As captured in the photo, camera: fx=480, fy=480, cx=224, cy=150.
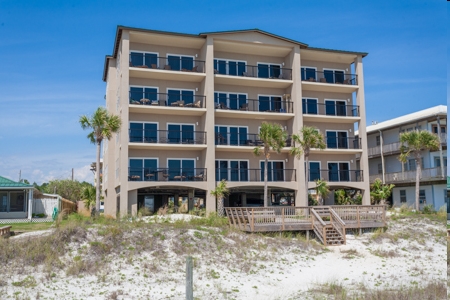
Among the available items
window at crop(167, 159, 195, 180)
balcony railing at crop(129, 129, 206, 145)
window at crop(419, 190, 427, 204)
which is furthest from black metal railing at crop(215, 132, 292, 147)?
window at crop(419, 190, 427, 204)

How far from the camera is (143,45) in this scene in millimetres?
33625

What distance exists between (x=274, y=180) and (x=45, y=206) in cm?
1827

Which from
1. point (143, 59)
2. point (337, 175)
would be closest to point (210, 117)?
point (143, 59)

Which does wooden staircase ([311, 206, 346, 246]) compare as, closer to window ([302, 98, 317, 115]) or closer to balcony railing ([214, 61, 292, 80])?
window ([302, 98, 317, 115])

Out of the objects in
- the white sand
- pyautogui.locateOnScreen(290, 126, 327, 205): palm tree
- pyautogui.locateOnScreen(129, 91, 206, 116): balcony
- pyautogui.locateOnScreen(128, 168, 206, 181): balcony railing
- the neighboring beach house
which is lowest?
the white sand

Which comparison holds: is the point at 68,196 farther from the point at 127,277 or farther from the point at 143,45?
the point at 127,277

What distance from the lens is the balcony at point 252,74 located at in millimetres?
34500

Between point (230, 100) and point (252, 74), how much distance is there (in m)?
2.71

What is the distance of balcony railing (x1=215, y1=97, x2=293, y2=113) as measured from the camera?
34750mm

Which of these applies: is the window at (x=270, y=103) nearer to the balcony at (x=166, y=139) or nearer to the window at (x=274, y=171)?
the window at (x=274, y=171)

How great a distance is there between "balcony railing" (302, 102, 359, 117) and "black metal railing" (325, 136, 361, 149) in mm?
1900

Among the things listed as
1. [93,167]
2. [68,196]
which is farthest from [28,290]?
[68,196]

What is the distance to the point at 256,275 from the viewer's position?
19.1 m

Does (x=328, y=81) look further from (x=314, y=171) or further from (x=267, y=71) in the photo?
(x=314, y=171)
